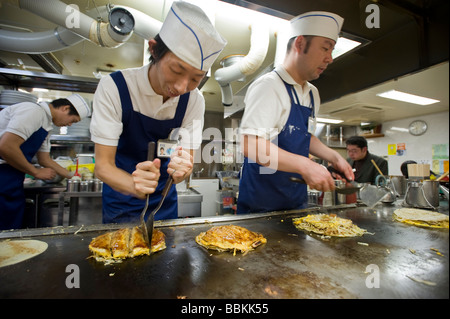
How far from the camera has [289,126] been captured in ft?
5.61

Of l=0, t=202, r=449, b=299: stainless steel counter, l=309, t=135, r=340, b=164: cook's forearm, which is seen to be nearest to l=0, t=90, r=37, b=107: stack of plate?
l=0, t=202, r=449, b=299: stainless steel counter

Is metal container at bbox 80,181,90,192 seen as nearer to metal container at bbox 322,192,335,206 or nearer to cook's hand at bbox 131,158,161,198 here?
cook's hand at bbox 131,158,161,198

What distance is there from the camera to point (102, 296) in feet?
2.26

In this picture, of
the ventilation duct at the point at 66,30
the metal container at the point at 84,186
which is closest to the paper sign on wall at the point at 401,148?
the ventilation duct at the point at 66,30

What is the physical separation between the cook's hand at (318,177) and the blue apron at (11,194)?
315 cm

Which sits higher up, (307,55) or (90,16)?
(90,16)

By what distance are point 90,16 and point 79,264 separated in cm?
331

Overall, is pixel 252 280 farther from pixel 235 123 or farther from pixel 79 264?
pixel 235 123

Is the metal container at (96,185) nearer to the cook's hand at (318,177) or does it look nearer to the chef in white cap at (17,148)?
the chef in white cap at (17,148)

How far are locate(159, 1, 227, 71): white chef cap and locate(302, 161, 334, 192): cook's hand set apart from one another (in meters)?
0.91

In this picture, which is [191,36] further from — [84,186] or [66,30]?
[84,186]

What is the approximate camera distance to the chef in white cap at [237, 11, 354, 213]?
1.46m

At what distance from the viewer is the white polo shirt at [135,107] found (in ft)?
4.39

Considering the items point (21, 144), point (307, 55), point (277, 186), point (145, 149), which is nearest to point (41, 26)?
point (21, 144)
